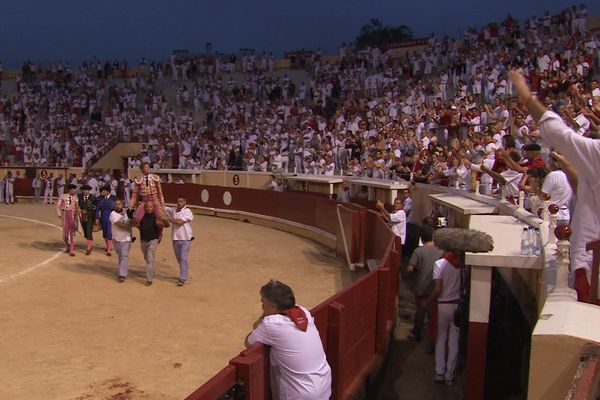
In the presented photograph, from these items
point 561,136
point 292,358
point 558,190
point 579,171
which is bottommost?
point 292,358

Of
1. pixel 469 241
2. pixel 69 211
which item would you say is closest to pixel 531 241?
pixel 469 241

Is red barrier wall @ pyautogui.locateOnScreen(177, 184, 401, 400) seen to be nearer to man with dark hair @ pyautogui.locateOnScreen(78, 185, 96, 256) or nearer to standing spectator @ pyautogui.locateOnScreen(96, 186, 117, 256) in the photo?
standing spectator @ pyautogui.locateOnScreen(96, 186, 117, 256)

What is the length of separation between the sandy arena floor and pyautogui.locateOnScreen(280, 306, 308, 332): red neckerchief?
2.51m

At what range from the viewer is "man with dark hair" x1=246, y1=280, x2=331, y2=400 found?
12.5 feet

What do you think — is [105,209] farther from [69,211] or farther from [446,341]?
[446,341]

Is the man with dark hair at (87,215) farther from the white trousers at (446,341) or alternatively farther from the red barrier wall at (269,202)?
the white trousers at (446,341)

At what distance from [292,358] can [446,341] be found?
269 cm

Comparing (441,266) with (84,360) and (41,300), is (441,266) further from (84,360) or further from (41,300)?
(41,300)

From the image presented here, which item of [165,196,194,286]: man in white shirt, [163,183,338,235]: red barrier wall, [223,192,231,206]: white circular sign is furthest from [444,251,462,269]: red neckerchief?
[223,192,231,206]: white circular sign

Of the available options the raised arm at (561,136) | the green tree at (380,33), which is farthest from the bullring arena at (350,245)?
the green tree at (380,33)

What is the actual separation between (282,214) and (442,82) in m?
7.13

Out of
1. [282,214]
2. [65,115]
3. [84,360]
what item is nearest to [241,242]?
[282,214]

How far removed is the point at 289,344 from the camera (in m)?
3.79

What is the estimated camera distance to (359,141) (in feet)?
62.1
